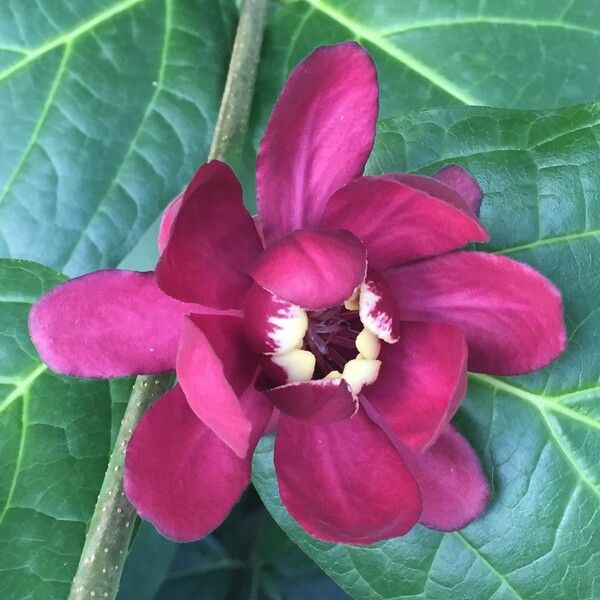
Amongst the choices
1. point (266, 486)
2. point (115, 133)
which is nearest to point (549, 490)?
point (266, 486)

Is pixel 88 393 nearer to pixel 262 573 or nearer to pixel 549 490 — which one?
pixel 549 490

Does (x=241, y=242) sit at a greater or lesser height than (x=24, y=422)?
greater

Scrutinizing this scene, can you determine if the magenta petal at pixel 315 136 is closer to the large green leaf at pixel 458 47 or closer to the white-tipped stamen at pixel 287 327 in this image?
the white-tipped stamen at pixel 287 327

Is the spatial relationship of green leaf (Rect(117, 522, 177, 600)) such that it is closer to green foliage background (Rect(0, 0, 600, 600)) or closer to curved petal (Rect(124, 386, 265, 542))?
green foliage background (Rect(0, 0, 600, 600))

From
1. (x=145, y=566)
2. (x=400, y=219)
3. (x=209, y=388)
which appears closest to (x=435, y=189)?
(x=400, y=219)

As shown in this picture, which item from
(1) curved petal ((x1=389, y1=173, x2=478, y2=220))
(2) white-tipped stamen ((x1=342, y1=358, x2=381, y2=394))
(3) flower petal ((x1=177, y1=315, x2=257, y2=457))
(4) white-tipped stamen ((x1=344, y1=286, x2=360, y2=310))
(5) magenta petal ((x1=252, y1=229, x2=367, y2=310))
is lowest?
(2) white-tipped stamen ((x1=342, y1=358, x2=381, y2=394))

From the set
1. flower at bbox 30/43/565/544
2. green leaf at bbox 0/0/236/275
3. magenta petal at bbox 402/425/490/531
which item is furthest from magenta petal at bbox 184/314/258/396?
green leaf at bbox 0/0/236/275
